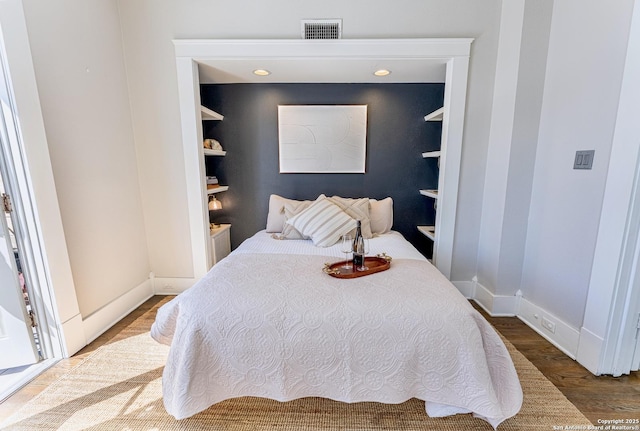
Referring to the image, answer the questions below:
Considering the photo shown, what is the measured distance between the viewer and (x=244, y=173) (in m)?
3.01

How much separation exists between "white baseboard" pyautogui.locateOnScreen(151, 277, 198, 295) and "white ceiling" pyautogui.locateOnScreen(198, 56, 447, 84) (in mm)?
2117

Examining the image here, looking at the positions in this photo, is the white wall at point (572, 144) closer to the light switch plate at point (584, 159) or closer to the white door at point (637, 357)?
the light switch plate at point (584, 159)

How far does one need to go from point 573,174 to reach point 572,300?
35.0 inches

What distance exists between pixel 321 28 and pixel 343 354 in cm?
252

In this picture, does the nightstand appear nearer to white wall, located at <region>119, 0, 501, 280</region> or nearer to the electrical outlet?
white wall, located at <region>119, 0, 501, 280</region>

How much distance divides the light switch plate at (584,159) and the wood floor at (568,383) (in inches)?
51.9

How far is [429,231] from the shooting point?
9.27 ft

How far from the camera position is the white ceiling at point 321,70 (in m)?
2.32

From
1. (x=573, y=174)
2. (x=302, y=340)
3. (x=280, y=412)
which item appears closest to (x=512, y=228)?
(x=573, y=174)

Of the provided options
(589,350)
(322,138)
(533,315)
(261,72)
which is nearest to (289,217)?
(322,138)

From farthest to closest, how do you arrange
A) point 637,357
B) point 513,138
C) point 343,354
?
point 513,138, point 637,357, point 343,354

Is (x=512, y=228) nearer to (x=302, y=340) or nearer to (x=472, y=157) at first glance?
(x=472, y=157)

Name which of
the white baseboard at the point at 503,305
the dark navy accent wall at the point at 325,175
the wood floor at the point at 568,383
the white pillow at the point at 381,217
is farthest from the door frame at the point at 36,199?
the white baseboard at the point at 503,305

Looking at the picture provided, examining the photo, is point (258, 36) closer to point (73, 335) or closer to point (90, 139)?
point (90, 139)
